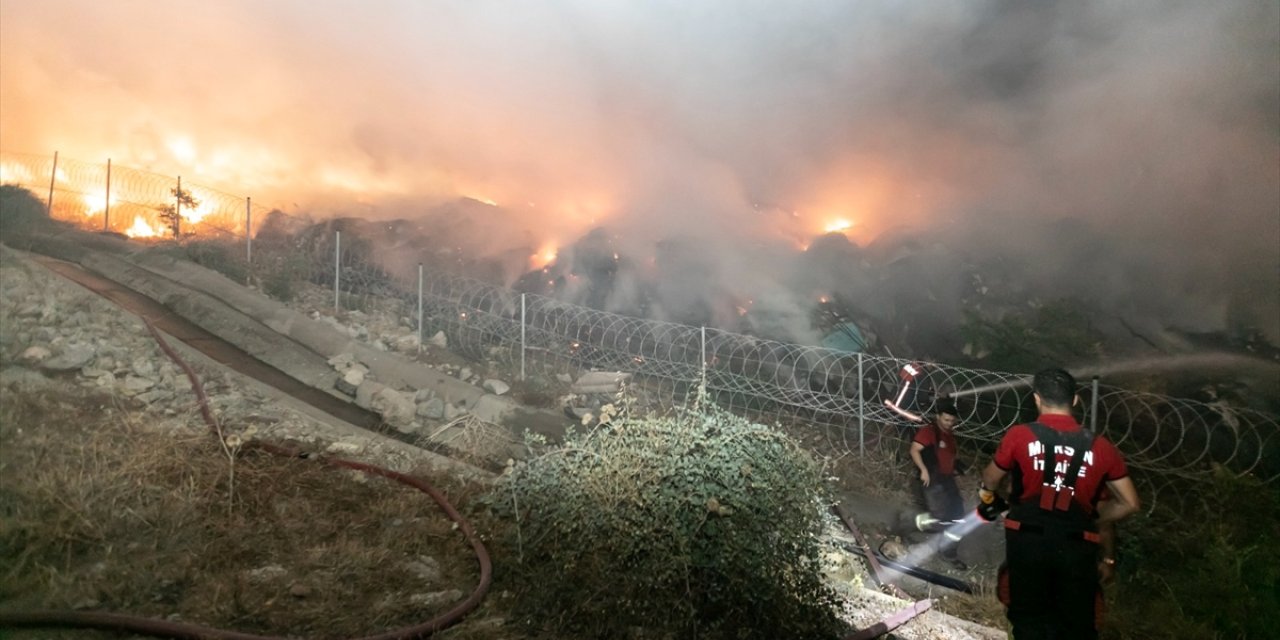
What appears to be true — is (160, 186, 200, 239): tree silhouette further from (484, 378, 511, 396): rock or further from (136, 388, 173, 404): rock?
(484, 378, 511, 396): rock

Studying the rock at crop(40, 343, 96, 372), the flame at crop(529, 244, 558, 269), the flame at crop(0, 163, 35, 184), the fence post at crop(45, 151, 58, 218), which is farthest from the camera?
the flame at crop(529, 244, 558, 269)

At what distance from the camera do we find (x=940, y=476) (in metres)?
6.61

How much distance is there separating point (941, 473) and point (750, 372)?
3027mm

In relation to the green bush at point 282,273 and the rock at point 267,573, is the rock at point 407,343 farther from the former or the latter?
the rock at point 267,573

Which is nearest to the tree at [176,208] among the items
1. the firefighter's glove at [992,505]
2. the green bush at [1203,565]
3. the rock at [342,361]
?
the rock at [342,361]

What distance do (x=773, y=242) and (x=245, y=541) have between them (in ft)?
35.9

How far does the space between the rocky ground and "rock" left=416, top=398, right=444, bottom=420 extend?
0.01 m

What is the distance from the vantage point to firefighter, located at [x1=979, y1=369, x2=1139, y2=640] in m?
3.40

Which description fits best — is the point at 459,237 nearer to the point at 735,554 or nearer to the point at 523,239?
the point at 523,239

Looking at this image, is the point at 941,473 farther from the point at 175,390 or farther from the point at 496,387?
the point at 175,390

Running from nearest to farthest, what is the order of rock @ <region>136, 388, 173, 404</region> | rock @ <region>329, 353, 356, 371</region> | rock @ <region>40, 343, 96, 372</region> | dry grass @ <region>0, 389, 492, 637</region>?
dry grass @ <region>0, 389, 492, 637</region>
rock @ <region>136, 388, 173, 404</region>
rock @ <region>40, 343, 96, 372</region>
rock @ <region>329, 353, 356, 371</region>

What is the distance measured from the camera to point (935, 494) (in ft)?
21.7

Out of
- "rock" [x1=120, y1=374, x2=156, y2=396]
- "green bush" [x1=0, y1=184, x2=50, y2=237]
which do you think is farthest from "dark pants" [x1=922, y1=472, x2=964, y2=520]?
"green bush" [x1=0, y1=184, x2=50, y2=237]

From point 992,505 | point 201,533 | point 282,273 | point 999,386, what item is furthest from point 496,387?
point 992,505
